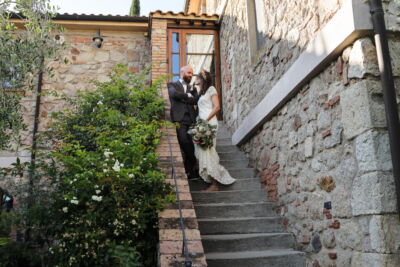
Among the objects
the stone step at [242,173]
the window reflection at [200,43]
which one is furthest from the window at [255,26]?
the window reflection at [200,43]

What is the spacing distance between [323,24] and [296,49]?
620 millimetres

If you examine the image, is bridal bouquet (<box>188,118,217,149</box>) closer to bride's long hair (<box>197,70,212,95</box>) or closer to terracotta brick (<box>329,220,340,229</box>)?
bride's long hair (<box>197,70,212,95</box>)

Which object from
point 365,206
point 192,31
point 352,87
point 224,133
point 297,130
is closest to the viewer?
point 365,206

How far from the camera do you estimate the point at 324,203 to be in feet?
11.0

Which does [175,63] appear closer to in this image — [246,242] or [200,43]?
[200,43]

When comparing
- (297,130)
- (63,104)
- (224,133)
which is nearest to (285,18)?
(297,130)

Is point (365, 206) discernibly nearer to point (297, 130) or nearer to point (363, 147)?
point (363, 147)

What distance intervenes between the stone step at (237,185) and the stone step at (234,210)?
52 cm

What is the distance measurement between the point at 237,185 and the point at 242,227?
101cm

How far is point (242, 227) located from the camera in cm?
424

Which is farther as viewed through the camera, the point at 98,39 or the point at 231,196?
the point at 98,39

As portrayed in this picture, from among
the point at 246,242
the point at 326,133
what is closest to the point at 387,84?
the point at 326,133

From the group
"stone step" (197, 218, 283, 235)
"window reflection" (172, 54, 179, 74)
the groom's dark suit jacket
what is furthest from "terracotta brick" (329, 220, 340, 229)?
"window reflection" (172, 54, 179, 74)

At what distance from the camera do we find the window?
5.55 m
